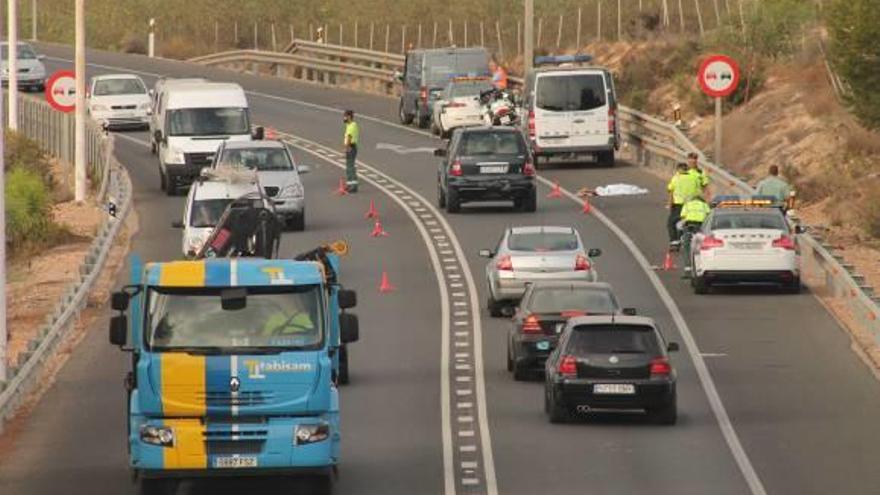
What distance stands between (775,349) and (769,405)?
173 inches

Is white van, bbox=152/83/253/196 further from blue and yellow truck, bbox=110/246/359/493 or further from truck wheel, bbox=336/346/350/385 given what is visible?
blue and yellow truck, bbox=110/246/359/493

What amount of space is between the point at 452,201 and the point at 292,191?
3.98 metres

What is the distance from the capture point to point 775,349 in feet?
124

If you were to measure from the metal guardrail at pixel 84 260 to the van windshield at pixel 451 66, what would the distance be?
390 inches

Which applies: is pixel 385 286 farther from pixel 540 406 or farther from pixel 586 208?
pixel 540 406

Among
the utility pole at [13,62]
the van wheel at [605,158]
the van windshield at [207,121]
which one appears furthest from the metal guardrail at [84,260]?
the van wheel at [605,158]

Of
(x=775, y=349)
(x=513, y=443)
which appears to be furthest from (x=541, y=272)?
(x=513, y=443)

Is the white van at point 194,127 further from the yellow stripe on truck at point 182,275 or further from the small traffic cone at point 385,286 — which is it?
the yellow stripe on truck at point 182,275

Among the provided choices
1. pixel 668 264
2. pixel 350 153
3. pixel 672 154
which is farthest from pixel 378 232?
pixel 672 154

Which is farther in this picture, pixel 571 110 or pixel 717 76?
pixel 571 110

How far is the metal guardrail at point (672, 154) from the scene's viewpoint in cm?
3959

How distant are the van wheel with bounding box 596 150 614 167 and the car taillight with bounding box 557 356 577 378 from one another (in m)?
29.6

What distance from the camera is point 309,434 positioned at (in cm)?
2509

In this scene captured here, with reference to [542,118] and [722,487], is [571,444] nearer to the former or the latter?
[722,487]
